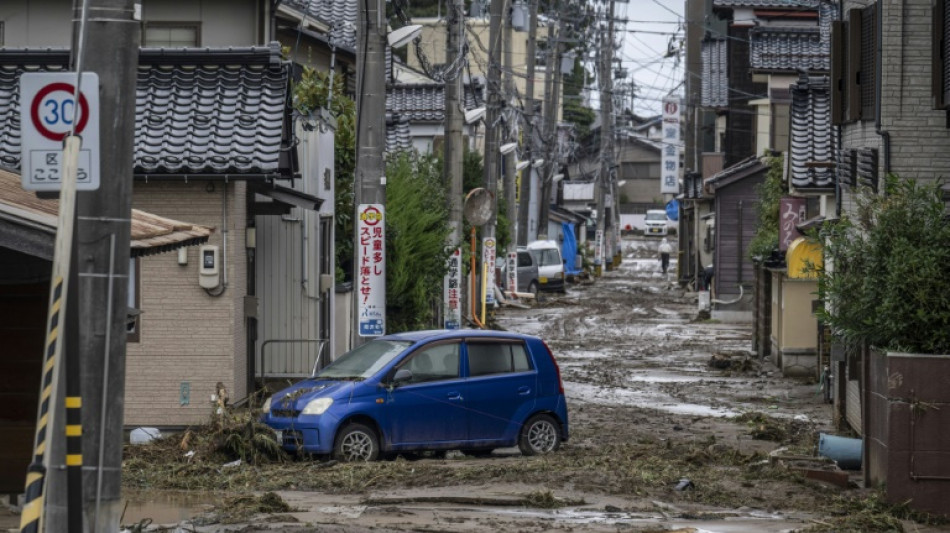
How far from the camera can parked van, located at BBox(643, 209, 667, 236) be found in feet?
357

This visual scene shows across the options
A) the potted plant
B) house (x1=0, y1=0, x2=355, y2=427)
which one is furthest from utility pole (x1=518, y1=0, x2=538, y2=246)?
the potted plant

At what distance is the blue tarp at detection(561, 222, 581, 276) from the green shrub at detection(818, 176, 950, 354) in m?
52.9

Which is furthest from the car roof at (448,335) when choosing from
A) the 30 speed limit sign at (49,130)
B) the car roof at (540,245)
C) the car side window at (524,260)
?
the car roof at (540,245)

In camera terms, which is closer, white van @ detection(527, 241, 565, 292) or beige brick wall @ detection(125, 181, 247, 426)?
beige brick wall @ detection(125, 181, 247, 426)

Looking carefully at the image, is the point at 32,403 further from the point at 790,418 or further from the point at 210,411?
the point at 790,418

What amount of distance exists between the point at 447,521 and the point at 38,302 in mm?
4118

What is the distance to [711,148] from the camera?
5719 cm

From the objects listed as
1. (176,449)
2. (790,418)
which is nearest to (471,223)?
(790,418)

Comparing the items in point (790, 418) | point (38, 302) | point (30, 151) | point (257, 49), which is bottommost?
point (790, 418)

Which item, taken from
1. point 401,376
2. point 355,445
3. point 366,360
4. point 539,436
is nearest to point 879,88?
point 539,436

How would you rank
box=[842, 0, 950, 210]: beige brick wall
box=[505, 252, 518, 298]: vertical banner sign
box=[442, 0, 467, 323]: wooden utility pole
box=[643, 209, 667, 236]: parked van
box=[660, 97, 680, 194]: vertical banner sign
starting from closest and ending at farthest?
box=[842, 0, 950, 210]: beige brick wall, box=[442, 0, 467, 323]: wooden utility pole, box=[505, 252, 518, 298]: vertical banner sign, box=[660, 97, 680, 194]: vertical banner sign, box=[643, 209, 667, 236]: parked van

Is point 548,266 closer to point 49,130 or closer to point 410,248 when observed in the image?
point 410,248

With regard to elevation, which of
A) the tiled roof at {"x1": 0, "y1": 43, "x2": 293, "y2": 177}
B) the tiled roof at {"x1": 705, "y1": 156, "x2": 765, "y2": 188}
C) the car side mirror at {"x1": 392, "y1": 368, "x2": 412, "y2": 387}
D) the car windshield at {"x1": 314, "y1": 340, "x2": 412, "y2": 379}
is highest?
the tiled roof at {"x1": 705, "y1": 156, "x2": 765, "y2": 188}

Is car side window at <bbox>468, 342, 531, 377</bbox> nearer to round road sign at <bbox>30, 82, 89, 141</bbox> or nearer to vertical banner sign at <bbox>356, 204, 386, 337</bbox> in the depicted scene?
vertical banner sign at <bbox>356, 204, 386, 337</bbox>
